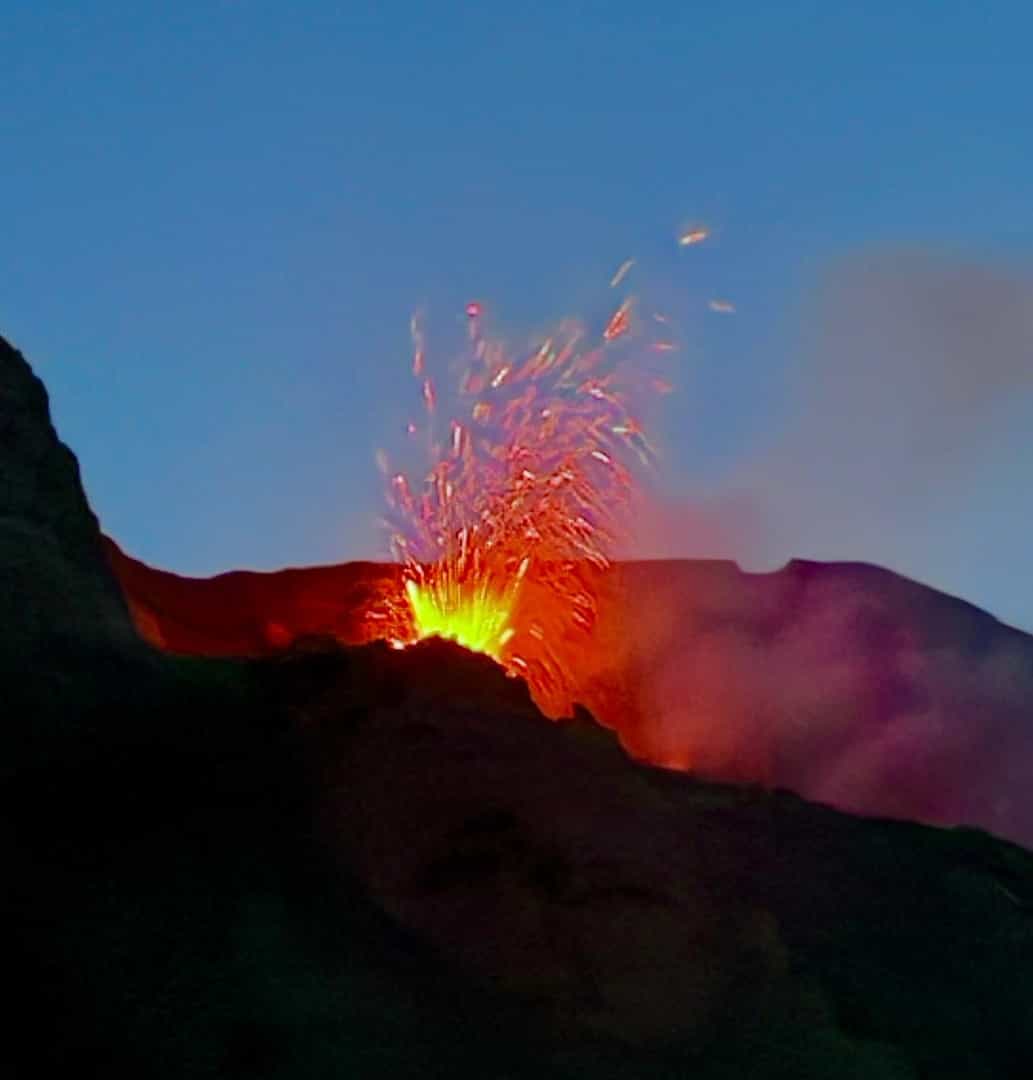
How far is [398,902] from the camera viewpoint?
913 centimetres

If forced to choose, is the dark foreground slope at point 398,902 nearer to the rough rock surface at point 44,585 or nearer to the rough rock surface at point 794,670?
the rough rock surface at point 44,585

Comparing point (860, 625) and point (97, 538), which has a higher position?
point (860, 625)

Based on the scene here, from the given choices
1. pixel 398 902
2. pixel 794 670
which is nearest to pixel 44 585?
pixel 398 902

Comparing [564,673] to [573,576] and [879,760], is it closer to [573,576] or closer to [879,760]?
[573,576]

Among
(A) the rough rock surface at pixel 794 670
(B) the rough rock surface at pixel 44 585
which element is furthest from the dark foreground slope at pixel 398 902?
(A) the rough rock surface at pixel 794 670

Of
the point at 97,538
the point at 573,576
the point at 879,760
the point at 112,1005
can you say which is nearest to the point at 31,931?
the point at 112,1005

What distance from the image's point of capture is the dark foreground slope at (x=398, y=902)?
8.16 metres

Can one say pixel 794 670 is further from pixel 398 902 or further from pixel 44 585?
pixel 398 902

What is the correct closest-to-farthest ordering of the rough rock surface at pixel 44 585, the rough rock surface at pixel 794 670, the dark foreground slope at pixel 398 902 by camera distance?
the dark foreground slope at pixel 398 902, the rough rock surface at pixel 44 585, the rough rock surface at pixel 794 670

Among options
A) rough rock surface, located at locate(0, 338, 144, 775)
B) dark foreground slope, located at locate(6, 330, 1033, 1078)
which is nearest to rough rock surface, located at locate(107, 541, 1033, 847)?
rough rock surface, located at locate(0, 338, 144, 775)

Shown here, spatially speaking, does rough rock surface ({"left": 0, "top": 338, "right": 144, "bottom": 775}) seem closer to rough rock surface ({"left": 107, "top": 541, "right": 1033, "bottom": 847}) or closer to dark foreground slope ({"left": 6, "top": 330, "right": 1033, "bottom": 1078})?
dark foreground slope ({"left": 6, "top": 330, "right": 1033, "bottom": 1078})

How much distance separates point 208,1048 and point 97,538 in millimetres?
4743

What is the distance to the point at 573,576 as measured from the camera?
22266mm

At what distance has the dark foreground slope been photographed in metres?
8.16
